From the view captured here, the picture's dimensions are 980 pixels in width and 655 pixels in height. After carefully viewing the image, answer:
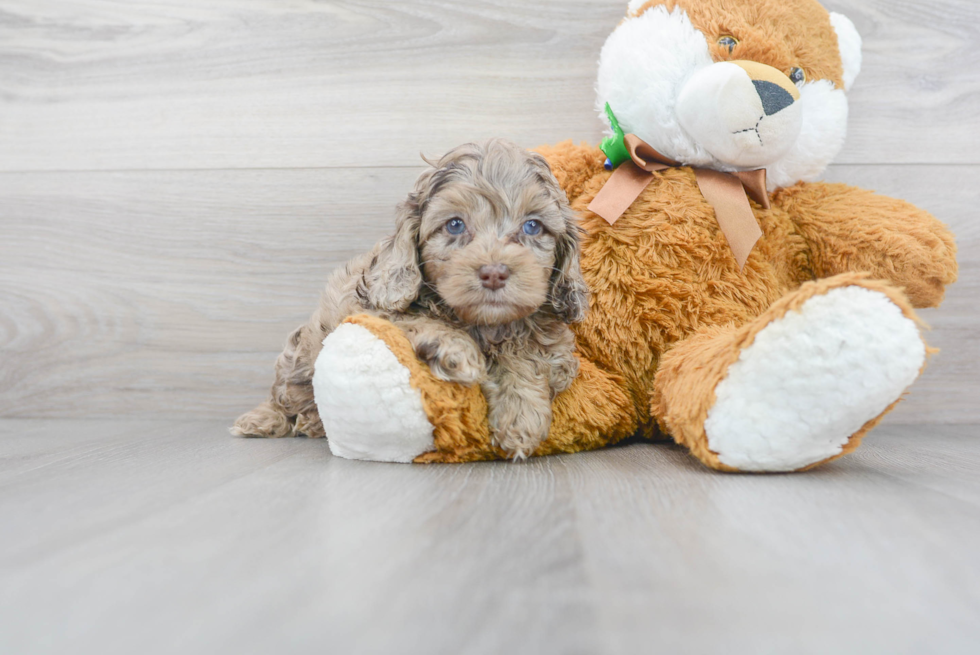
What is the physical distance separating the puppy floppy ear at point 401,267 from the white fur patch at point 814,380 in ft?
1.74

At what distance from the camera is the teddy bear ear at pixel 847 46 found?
4.87 ft

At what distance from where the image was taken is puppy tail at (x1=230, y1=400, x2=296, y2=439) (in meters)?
1.52

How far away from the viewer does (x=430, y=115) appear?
5.79ft

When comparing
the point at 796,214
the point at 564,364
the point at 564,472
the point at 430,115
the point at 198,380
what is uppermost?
the point at 430,115

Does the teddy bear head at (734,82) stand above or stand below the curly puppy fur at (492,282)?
above

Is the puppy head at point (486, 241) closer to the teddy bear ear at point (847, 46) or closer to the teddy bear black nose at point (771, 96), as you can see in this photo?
the teddy bear black nose at point (771, 96)

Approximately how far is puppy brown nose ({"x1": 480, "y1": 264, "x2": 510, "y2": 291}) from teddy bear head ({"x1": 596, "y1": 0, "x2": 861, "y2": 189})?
0.55 meters

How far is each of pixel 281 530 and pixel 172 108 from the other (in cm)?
145

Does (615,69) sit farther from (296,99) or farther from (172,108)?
(172,108)

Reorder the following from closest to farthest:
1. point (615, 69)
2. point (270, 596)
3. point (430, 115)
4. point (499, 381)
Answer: point (270, 596) → point (499, 381) → point (615, 69) → point (430, 115)

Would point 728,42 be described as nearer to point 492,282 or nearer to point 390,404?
point 492,282

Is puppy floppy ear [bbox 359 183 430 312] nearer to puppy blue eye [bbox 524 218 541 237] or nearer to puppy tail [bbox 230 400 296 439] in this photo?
puppy blue eye [bbox 524 218 541 237]

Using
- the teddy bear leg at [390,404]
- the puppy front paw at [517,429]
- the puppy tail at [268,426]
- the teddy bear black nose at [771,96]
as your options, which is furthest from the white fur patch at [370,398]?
the teddy bear black nose at [771,96]

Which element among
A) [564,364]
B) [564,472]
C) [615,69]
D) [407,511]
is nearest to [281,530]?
[407,511]
